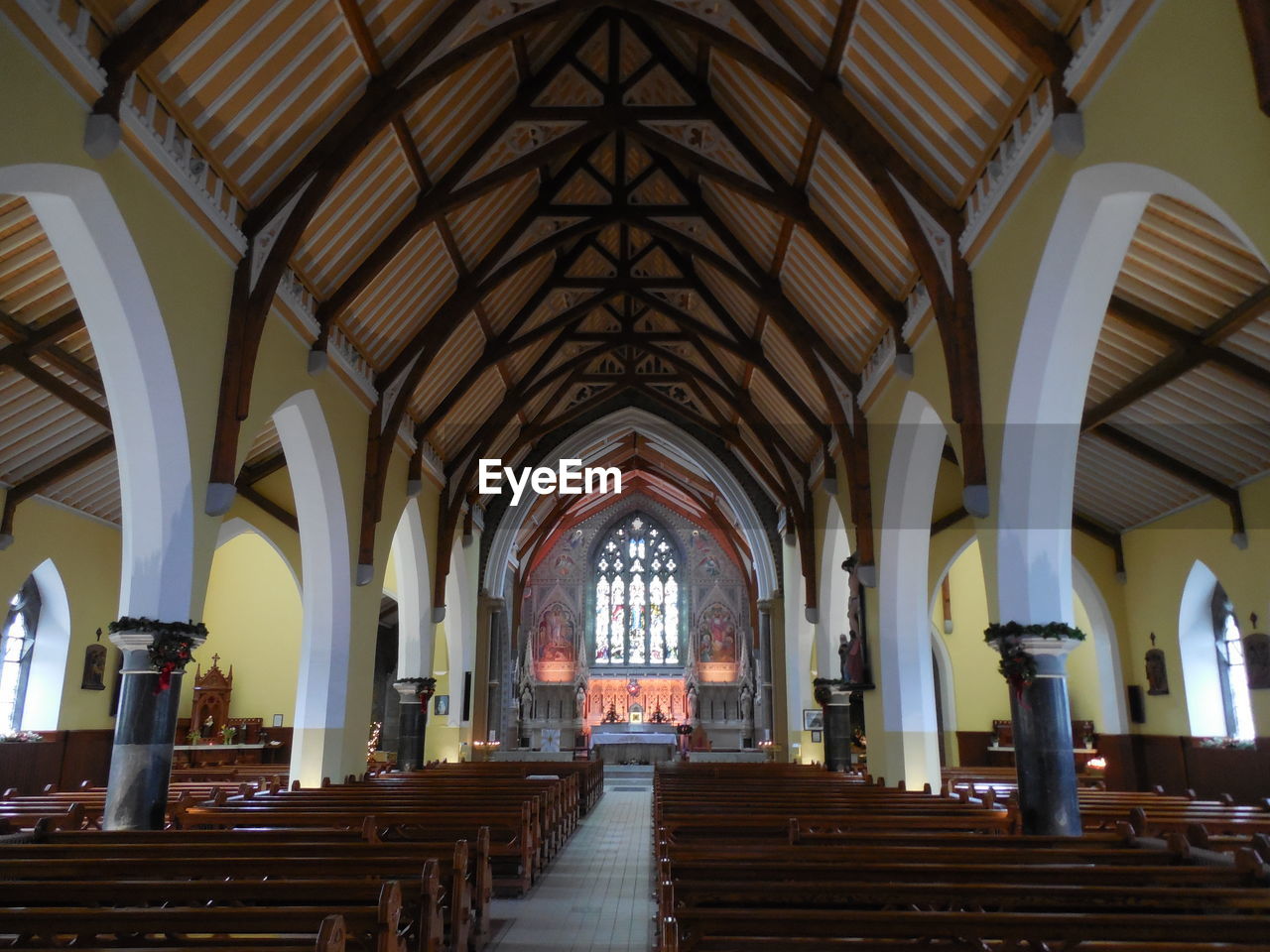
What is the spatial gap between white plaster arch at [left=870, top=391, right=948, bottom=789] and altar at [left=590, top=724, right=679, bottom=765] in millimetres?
13684

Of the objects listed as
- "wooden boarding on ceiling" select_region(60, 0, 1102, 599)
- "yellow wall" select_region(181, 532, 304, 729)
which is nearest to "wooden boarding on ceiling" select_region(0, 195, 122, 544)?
"wooden boarding on ceiling" select_region(60, 0, 1102, 599)

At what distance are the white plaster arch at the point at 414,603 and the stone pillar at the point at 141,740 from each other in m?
8.41

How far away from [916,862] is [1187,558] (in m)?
11.0

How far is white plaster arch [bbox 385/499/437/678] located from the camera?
→ 16.5 meters

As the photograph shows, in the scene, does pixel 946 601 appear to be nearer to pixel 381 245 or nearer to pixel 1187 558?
pixel 1187 558

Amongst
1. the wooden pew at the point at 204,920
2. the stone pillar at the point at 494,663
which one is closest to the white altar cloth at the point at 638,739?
the stone pillar at the point at 494,663

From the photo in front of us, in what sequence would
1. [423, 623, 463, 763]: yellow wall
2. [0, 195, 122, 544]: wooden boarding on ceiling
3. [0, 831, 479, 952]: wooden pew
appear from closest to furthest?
[0, 831, 479, 952]: wooden pew < [0, 195, 122, 544]: wooden boarding on ceiling < [423, 623, 463, 763]: yellow wall

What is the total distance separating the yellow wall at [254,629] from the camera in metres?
19.1

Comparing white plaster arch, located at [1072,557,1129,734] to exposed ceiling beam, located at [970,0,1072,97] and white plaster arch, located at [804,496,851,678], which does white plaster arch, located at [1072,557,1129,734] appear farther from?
exposed ceiling beam, located at [970,0,1072,97]

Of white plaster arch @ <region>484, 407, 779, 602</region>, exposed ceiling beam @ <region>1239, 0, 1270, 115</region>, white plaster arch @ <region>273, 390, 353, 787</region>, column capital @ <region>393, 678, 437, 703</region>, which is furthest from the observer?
white plaster arch @ <region>484, 407, 779, 602</region>

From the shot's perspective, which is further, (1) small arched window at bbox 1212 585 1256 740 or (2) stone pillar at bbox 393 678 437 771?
(2) stone pillar at bbox 393 678 437 771

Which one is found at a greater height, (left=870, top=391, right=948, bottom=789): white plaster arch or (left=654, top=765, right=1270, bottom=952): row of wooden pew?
(left=870, top=391, right=948, bottom=789): white plaster arch

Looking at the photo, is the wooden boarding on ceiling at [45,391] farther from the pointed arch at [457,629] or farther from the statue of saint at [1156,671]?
the statue of saint at [1156,671]

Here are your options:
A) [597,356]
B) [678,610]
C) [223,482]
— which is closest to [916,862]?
[223,482]
